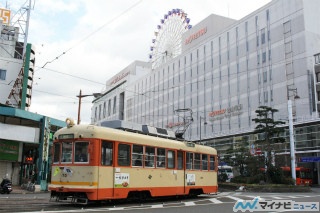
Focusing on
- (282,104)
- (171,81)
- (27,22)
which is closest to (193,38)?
(171,81)

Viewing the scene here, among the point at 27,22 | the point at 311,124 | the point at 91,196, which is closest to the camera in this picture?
the point at 91,196

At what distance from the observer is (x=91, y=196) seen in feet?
43.7

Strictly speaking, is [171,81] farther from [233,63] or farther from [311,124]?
[311,124]

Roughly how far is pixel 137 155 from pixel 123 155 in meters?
0.86

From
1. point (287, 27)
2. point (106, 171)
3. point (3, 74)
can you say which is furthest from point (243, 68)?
point (106, 171)

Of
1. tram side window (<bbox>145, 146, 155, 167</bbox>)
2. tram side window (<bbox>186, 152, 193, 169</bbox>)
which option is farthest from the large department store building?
tram side window (<bbox>145, 146, 155, 167</bbox>)

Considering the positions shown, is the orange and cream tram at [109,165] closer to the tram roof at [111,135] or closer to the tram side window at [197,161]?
the tram roof at [111,135]

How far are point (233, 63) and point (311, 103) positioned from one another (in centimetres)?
1669

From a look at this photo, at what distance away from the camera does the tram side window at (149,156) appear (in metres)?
16.0

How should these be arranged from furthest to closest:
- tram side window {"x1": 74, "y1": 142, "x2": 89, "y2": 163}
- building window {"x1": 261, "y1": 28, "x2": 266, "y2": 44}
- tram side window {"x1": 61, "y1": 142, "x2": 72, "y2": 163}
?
building window {"x1": 261, "y1": 28, "x2": 266, "y2": 44} < tram side window {"x1": 61, "y1": 142, "x2": 72, "y2": 163} < tram side window {"x1": 74, "y1": 142, "x2": 89, "y2": 163}

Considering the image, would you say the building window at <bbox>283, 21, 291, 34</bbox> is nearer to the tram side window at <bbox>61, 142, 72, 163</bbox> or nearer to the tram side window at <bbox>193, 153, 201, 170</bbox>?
the tram side window at <bbox>193, 153, 201, 170</bbox>

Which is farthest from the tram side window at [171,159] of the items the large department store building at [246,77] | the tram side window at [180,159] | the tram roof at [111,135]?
the large department store building at [246,77]

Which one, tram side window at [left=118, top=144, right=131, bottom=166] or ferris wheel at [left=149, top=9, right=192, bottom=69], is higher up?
ferris wheel at [left=149, top=9, right=192, bottom=69]

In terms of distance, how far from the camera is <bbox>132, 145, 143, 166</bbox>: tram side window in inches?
602
